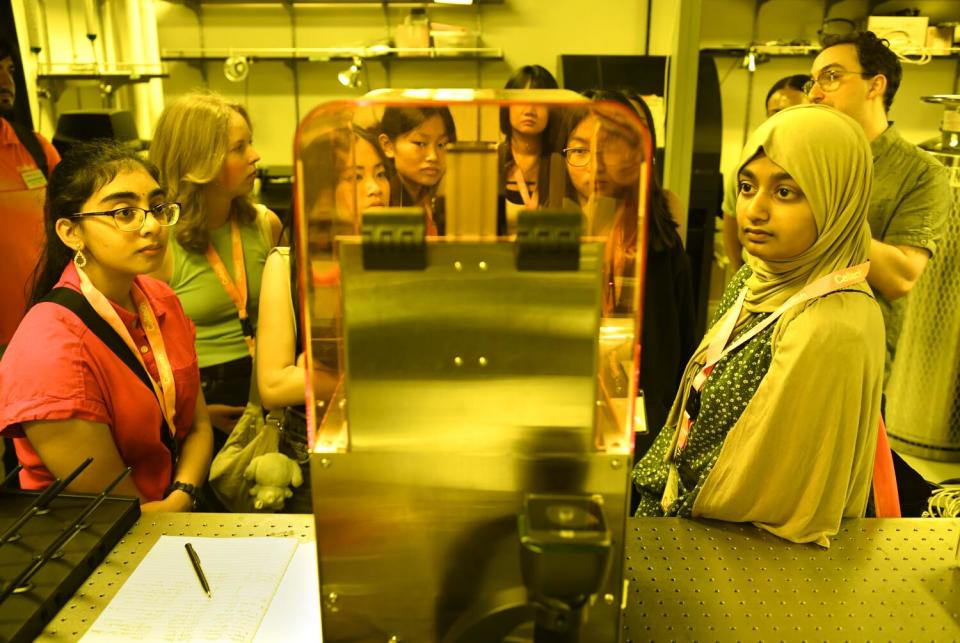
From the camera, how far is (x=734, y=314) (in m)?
1.53

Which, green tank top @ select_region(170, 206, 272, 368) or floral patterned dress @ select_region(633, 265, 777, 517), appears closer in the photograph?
floral patterned dress @ select_region(633, 265, 777, 517)

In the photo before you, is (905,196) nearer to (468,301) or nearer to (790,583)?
(790,583)

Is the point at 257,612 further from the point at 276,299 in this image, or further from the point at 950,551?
the point at 950,551

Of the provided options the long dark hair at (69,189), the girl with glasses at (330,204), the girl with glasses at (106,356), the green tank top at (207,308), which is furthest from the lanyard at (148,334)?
the girl with glasses at (330,204)

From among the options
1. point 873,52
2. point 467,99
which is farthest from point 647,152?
point 873,52

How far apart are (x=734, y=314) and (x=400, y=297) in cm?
97

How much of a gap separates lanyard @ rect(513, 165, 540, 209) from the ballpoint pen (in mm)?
683

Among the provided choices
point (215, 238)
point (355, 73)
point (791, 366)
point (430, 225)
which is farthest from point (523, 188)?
point (355, 73)

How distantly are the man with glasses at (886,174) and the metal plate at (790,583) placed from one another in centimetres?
121

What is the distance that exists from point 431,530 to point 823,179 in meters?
0.98

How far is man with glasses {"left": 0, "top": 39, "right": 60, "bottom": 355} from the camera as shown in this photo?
9.11 feet

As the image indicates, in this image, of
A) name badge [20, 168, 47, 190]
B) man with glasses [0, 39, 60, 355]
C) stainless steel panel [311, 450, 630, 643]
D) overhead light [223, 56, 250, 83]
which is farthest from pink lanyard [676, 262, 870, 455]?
overhead light [223, 56, 250, 83]

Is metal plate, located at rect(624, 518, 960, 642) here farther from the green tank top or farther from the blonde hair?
the blonde hair

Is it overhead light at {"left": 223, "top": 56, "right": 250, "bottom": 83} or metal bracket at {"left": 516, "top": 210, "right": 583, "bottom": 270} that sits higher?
overhead light at {"left": 223, "top": 56, "right": 250, "bottom": 83}
